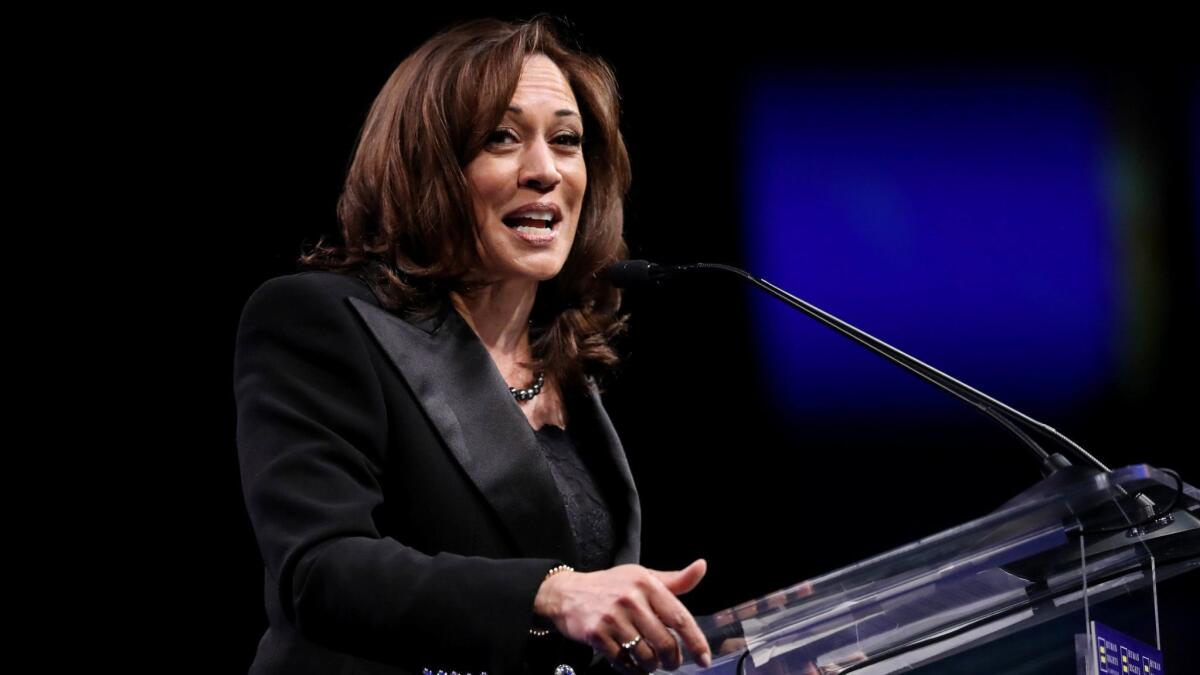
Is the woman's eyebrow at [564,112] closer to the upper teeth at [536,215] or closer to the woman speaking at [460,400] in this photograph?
the woman speaking at [460,400]

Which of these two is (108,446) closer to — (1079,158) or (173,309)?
(173,309)

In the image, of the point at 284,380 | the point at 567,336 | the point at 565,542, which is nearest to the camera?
the point at 284,380

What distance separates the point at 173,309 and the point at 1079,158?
2.40m

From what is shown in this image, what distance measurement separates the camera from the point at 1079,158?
10.8 feet

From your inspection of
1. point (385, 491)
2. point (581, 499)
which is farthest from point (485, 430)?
point (581, 499)

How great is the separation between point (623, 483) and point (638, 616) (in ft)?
Answer: 2.60

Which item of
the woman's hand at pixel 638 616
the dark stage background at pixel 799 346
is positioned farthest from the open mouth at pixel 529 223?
the dark stage background at pixel 799 346

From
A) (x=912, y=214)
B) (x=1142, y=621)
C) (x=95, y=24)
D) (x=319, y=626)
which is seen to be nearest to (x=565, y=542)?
(x=319, y=626)

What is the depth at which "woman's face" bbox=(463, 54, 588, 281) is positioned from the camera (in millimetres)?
1779

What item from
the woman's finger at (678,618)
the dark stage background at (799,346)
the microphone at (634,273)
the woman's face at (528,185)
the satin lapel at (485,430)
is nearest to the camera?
the woman's finger at (678,618)

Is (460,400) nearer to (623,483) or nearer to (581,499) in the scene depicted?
(581,499)

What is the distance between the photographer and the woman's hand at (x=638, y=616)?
1074 mm

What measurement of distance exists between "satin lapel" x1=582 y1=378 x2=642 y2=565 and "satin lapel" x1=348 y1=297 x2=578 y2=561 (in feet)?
0.73

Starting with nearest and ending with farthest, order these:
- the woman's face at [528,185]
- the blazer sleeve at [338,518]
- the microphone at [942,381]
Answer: the blazer sleeve at [338,518] < the microphone at [942,381] < the woman's face at [528,185]
